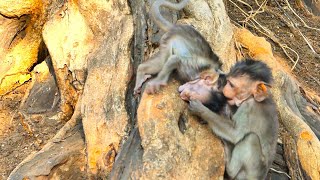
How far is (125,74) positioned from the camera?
5.75m

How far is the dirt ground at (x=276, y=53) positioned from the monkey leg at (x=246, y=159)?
2.43m

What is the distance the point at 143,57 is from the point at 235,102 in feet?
3.67

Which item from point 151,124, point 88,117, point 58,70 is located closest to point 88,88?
point 88,117

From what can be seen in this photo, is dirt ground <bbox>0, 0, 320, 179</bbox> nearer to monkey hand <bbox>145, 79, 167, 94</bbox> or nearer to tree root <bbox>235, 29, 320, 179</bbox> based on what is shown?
tree root <bbox>235, 29, 320, 179</bbox>

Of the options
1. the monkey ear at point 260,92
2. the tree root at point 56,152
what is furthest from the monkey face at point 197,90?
the tree root at point 56,152

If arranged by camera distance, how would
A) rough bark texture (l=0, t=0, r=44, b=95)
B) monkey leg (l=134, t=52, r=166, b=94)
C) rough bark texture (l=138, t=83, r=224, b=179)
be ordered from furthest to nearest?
rough bark texture (l=0, t=0, r=44, b=95) → monkey leg (l=134, t=52, r=166, b=94) → rough bark texture (l=138, t=83, r=224, b=179)

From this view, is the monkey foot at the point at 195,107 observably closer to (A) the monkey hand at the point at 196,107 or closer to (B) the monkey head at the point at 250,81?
(A) the monkey hand at the point at 196,107

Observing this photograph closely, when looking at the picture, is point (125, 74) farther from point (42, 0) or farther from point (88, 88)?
point (42, 0)

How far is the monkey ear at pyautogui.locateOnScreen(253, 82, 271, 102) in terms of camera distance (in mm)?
5078

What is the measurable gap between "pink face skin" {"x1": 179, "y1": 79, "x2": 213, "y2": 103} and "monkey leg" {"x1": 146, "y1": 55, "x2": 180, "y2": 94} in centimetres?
17

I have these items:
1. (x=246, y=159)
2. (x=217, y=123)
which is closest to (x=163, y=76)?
(x=217, y=123)

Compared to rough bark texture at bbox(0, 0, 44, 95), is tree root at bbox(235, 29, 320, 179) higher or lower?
higher

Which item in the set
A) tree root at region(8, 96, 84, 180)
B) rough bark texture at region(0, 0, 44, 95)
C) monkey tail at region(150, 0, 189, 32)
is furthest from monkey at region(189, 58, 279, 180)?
rough bark texture at region(0, 0, 44, 95)

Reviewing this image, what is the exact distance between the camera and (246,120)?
512cm
